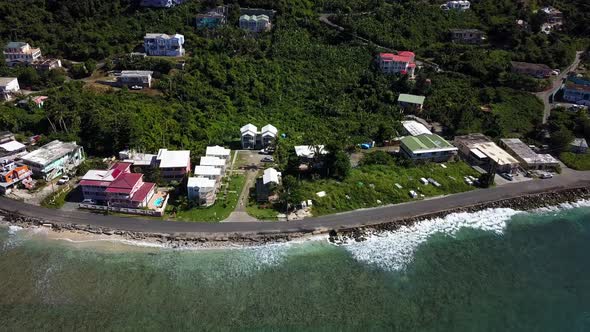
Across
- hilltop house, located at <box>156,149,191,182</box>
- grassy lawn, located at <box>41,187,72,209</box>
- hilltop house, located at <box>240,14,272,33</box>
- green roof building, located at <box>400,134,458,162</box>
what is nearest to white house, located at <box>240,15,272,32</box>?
hilltop house, located at <box>240,14,272,33</box>

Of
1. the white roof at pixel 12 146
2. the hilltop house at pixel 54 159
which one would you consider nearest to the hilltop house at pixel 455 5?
the hilltop house at pixel 54 159

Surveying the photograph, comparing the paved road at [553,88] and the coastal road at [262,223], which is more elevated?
the paved road at [553,88]

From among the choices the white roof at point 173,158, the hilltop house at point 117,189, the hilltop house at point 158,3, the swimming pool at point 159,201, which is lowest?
the swimming pool at point 159,201

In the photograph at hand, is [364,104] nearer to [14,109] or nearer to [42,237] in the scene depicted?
[42,237]

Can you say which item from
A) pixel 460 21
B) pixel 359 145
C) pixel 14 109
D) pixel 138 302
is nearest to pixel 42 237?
pixel 138 302

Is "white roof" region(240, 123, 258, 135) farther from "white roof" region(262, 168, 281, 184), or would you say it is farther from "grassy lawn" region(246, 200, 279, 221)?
"grassy lawn" region(246, 200, 279, 221)

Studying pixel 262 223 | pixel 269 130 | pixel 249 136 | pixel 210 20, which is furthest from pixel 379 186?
pixel 210 20

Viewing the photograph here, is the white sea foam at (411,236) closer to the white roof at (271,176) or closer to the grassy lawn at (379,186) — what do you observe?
the grassy lawn at (379,186)
